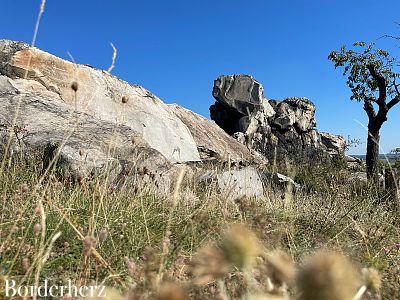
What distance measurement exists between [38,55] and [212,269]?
9755 millimetres

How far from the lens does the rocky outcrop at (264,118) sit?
23219 mm

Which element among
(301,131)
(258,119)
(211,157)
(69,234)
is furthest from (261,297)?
(301,131)

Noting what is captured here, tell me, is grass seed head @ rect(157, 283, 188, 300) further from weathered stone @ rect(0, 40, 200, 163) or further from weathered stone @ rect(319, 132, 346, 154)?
weathered stone @ rect(319, 132, 346, 154)

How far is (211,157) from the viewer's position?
13242mm

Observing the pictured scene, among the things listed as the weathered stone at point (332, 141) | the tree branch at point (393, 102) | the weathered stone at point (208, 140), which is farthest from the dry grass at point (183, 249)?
the weathered stone at point (332, 141)

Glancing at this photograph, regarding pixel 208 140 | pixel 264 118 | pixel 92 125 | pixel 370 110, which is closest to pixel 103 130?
pixel 92 125

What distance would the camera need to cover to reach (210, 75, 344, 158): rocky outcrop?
23.2 m

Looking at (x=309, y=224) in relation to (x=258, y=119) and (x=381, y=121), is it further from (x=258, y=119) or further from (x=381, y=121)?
(x=258, y=119)

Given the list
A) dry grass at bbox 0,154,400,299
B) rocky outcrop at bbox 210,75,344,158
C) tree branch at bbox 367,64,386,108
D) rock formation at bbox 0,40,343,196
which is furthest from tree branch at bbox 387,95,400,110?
dry grass at bbox 0,154,400,299

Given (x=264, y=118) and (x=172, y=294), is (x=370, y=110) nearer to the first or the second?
(x=264, y=118)

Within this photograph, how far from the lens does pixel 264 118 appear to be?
2408cm

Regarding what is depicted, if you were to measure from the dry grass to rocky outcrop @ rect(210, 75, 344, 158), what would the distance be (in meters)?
17.7

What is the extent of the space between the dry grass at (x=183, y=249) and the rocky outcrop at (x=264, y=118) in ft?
58.0

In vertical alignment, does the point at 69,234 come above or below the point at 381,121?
below
